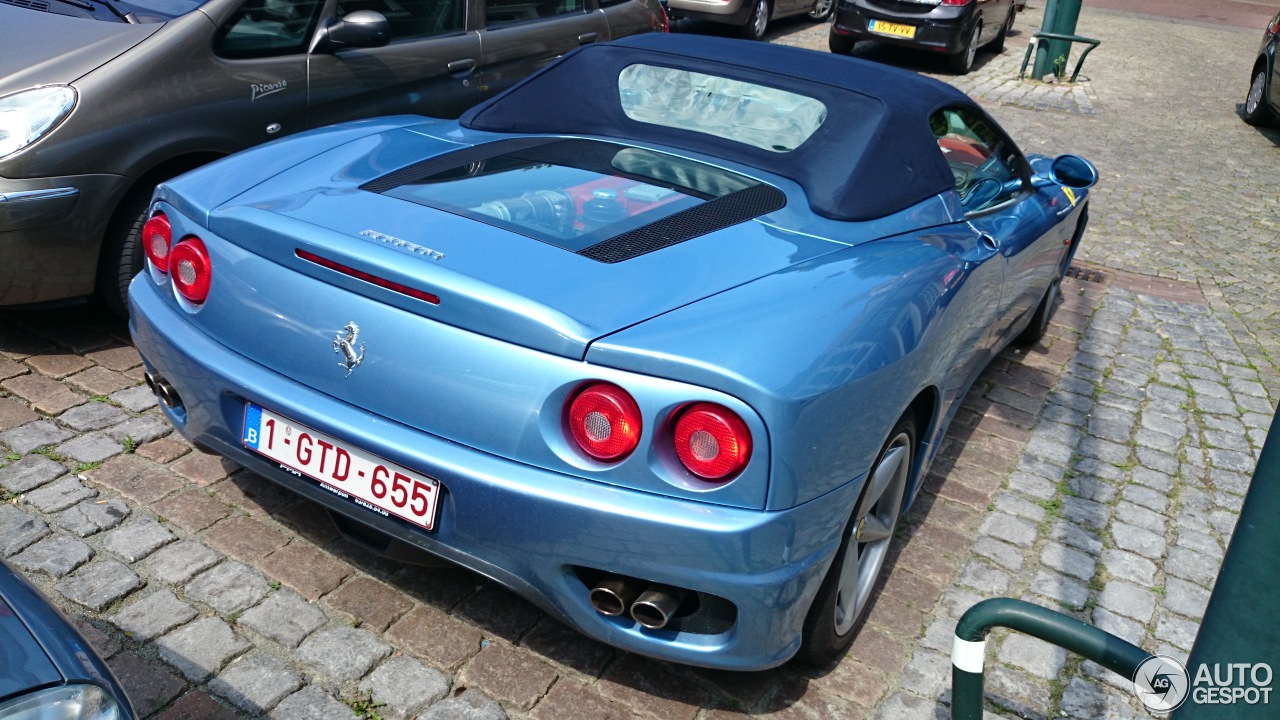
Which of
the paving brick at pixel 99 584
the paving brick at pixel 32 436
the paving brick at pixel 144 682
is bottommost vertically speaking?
the paving brick at pixel 32 436

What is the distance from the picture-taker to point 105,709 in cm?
167

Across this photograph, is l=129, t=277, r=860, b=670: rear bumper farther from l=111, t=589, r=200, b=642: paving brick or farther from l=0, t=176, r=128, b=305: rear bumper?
l=0, t=176, r=128, b=305: rear bumper

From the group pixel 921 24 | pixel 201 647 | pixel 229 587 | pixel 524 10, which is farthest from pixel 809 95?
pixel 921 24

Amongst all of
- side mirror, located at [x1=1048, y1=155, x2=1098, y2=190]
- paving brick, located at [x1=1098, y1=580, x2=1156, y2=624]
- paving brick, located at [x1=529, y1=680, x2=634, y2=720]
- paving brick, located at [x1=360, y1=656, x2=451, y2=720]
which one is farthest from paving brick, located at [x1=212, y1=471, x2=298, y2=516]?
side mirror, located at [x1=1048, y1=155, x2=1098, y2=190]

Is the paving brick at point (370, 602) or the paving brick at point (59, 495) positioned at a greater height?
the paving brick at point (370, 602)

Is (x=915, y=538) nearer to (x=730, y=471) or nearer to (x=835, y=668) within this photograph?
(x=835, y=668)

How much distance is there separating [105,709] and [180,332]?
1.28 metres

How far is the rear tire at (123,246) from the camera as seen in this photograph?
4043mm

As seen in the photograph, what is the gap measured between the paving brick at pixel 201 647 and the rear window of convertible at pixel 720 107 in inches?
74.6

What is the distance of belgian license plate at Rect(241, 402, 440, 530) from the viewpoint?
7.93ft

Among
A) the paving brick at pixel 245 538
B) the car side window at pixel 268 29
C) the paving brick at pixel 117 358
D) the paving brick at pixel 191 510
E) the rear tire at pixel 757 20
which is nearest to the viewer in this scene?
the paving brick at pixel 245 538

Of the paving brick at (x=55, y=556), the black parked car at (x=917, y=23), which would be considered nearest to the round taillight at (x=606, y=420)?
the paving brick at (x=55, y=556)

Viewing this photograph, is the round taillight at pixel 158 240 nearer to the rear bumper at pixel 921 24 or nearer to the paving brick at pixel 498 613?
the paving brick at pixel 498 613

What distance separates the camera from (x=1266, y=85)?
11.0m
